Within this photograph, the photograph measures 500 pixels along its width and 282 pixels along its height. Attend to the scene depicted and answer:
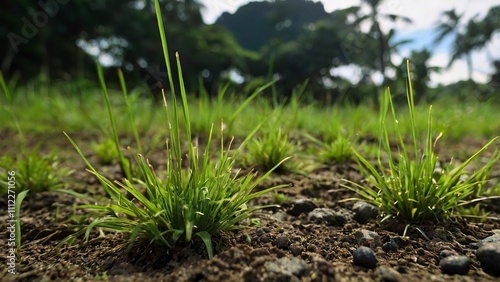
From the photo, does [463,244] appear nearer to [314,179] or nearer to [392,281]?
[392,281]

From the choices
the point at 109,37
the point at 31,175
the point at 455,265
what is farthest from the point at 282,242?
the point at 109,37

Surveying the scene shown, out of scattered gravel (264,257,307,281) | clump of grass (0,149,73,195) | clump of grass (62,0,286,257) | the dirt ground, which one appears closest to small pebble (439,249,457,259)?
the dirt ground

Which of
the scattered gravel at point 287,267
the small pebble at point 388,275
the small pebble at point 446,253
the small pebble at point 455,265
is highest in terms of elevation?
the scattered gravel at point 287,267

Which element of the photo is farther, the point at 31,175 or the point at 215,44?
the point at 215,44

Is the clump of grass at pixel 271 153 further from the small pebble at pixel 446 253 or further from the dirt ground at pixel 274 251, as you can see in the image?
the small pebble at pixel 446 253

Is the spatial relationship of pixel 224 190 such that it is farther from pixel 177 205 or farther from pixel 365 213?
pixel 365 213

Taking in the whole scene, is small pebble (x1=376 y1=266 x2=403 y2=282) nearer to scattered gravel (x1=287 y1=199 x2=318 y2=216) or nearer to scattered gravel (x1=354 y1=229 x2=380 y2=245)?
scattered gravel (x1=354 y1=229 x2=380 y2=245)

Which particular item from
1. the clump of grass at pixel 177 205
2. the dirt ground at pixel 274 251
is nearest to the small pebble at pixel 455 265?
the dirt ground at pixel 274 251
